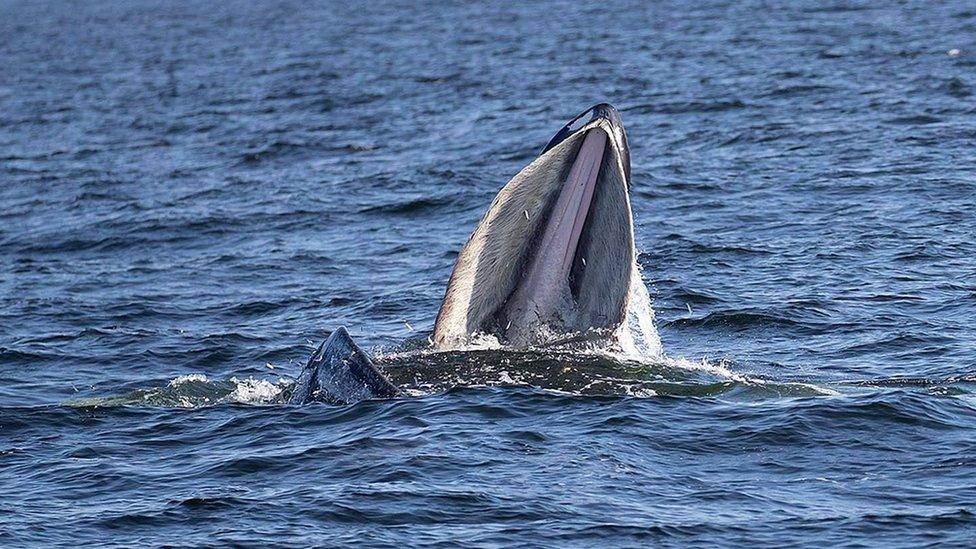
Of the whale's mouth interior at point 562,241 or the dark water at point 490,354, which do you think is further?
the whale's mouth interior at point 562,241

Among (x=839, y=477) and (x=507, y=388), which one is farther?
(x=507, y=388)

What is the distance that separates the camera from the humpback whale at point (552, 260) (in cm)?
1367

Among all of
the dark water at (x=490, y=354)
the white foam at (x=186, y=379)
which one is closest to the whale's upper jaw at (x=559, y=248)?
the dark water at (x=490, y=354)

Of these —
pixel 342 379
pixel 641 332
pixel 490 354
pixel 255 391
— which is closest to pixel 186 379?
pixel 255 391

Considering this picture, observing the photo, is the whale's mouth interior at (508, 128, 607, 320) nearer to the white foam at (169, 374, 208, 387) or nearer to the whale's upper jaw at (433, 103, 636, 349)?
the whale's upper jaw at (433, 103, 636, 349)

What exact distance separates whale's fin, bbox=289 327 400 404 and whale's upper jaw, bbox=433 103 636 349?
0.88 m

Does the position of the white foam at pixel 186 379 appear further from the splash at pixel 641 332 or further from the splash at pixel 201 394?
the splash at pixel 641 332

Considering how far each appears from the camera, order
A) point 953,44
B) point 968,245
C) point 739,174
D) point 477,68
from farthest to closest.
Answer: point 477,68, point 953,44, point 739,174, point 968,245

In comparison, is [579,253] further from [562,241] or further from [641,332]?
[641,332]

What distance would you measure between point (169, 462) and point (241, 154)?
2097cm

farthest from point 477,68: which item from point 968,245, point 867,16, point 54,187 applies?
point 968,245

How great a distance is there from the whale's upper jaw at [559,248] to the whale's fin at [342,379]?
877mm

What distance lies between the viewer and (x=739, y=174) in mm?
26562

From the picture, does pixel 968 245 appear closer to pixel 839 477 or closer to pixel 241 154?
pixel 839 477
